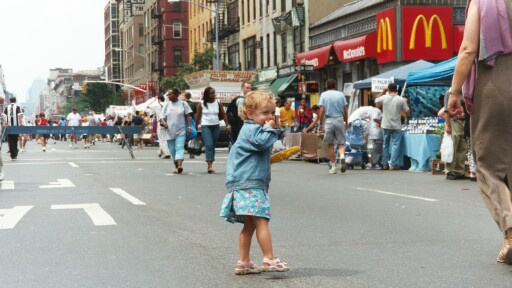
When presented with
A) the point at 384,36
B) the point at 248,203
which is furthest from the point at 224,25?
the point at 248,203

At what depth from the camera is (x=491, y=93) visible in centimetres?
639

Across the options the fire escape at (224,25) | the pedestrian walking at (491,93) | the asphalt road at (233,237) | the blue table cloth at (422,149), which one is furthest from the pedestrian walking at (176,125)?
the fire escape at (224,25)

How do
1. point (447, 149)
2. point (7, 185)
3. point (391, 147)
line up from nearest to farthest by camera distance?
point (7, 185)
point (447, 149)
point (391, 147)

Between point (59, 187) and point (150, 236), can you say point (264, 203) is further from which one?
point (59, 187)

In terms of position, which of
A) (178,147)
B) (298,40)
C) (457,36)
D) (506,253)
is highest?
(298,40)

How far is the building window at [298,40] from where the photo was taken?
48625mm

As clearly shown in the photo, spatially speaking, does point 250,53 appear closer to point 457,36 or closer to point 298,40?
point 298,40

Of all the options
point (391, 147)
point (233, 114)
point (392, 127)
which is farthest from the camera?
point (391, 147)

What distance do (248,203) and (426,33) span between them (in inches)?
1115

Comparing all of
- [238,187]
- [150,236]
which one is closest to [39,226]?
[150,236]

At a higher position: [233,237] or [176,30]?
Answer: [176,30]

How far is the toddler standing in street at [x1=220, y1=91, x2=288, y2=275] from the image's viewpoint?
625 centimetres

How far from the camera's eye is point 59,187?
1483 cm

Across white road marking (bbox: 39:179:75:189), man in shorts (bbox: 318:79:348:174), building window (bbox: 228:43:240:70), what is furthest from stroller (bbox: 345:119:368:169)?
building window (bbox: 228:43:240:70)
